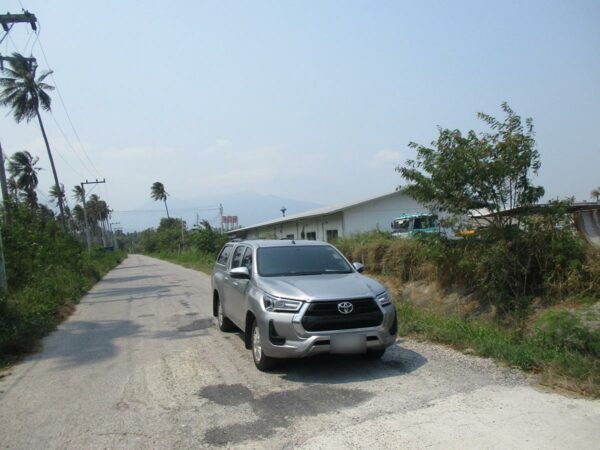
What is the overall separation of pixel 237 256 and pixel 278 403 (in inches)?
153

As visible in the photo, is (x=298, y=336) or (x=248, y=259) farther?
(x=248, y=259)

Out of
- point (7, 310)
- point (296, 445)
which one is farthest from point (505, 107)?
point (7, 310)

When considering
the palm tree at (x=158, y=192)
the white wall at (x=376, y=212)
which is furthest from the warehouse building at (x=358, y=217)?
the palm tree at (x=158, y=192)

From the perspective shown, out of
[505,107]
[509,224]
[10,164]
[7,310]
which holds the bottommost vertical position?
[7,310]

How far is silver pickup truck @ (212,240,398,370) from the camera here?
20.0 ft

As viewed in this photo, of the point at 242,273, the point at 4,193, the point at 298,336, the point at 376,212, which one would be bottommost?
the point at 298,336

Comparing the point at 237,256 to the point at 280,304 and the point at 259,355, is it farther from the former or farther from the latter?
the point at 280,304

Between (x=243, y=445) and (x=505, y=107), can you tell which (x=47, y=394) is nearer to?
(x=243, y=445)

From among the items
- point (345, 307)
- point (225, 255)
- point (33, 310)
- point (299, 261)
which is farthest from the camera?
point (33, 310)

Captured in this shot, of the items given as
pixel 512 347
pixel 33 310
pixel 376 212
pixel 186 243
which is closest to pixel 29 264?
pixel 33 310

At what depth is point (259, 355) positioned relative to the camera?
21.9 feet

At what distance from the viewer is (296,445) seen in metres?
4.35

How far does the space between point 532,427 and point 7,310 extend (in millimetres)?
9768

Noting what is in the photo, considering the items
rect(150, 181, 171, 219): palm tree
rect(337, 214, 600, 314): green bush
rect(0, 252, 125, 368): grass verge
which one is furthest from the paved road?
Answer: rect(150, 181, 171, 219): palm tree
